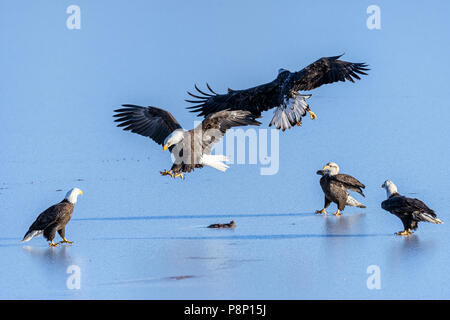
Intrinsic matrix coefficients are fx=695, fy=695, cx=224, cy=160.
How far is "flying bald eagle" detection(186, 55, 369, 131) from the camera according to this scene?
8.77m

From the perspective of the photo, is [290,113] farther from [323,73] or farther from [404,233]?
[404,233]

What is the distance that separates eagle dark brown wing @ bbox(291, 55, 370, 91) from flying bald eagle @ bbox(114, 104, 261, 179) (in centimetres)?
133

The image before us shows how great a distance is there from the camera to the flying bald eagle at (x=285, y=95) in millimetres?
8773

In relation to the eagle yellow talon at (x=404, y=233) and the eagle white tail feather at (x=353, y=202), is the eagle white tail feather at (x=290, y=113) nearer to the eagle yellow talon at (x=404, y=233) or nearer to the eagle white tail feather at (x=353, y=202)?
the eagle white tail feather at (x=353, y=202)

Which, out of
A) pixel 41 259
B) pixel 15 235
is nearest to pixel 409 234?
pixel 41 259

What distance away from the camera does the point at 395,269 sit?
18.2ft

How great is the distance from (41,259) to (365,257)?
2.89m

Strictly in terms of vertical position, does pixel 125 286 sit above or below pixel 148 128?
below

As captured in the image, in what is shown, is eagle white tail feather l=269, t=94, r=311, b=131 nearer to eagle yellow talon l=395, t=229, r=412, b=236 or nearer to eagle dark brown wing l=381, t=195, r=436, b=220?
eagle dark brown wing l=381, t=195, r=436, b=220

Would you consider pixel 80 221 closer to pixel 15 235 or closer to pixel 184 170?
pixel 15 235

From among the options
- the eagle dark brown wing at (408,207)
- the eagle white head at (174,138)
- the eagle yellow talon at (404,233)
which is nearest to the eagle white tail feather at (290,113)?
the eagle white head at (174,138)

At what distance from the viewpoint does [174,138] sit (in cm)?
760

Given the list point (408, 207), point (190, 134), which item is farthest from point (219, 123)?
point (408, 207)

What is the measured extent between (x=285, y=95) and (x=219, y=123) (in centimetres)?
132
